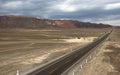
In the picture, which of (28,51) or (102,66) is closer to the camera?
(102,66)

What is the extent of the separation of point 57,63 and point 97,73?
474 centimetres

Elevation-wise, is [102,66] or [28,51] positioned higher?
[102,66]

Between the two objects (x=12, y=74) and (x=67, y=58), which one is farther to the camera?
(x=67, y=58)

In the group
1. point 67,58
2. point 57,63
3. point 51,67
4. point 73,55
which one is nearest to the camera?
point 51,67

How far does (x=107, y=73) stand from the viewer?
933 inches

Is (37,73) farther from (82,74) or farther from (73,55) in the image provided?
(73,55)

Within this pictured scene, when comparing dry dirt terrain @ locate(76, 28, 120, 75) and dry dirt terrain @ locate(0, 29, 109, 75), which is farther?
dry dirt terrain @ locate(0, 29, 109, 75)

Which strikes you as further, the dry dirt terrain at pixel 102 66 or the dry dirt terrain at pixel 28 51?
the dry dirt terrain at pixel 28 51

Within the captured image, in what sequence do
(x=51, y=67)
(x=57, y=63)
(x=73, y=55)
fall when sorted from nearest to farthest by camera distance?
(x=51, y=67) < (x=57, y=63) < (x=73, y=55)

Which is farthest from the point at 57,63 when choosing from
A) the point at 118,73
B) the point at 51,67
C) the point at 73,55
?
the point at 73,55

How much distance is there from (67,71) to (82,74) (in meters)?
1.36

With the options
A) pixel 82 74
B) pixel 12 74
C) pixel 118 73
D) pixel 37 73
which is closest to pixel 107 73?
pixel 118 73

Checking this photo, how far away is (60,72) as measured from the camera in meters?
22.8

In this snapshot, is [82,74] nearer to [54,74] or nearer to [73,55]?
[54,74]
